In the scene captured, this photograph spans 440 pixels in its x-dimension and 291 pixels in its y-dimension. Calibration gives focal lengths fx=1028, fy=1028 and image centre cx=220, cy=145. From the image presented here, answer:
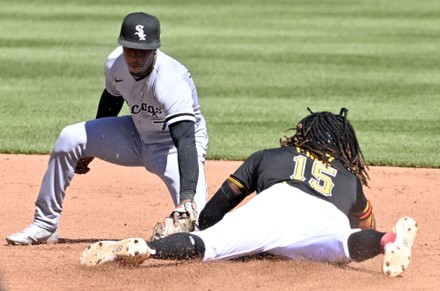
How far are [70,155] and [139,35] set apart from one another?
986 mm

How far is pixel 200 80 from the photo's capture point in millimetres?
14680

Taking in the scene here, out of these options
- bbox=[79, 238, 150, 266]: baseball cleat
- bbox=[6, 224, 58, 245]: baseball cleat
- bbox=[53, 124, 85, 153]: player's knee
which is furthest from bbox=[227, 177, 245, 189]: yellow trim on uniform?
bbox=[6, 224, 58, 245]: baseball cleat

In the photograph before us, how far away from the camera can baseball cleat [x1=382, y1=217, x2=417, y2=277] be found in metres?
5.44

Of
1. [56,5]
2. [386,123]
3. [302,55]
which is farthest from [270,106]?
[56,5]

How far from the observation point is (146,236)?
7.38 meters

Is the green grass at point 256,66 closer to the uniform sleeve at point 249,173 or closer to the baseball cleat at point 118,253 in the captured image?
the uniform sleeve at point 249,173

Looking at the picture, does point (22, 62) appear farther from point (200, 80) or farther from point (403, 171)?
point (403, 171)

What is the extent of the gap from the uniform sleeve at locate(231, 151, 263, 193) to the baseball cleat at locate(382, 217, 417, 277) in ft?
3.13

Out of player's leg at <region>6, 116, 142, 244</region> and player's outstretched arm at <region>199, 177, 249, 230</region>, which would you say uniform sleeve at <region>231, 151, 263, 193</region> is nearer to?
player's outstretched arm at <region>199, 177, 249, 230</region>

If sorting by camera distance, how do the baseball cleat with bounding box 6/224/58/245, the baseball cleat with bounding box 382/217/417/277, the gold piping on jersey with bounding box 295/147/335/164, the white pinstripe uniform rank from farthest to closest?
the baseball cleat with bounding box 6/224/58/245
the white pinstripe uniform
the gold piping on jersey with bounding box 295/147/335/164
the baseball cleat with bounding box 382/217/417/277

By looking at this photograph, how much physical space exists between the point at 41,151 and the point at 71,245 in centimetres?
373

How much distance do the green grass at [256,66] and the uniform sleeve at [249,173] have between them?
404cm

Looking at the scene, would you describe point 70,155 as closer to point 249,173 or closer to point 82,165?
point 82,165

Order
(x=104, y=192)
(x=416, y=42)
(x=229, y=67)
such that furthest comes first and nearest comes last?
(x=416, y=42), (x=229, y=67), (x=104, y=192)
